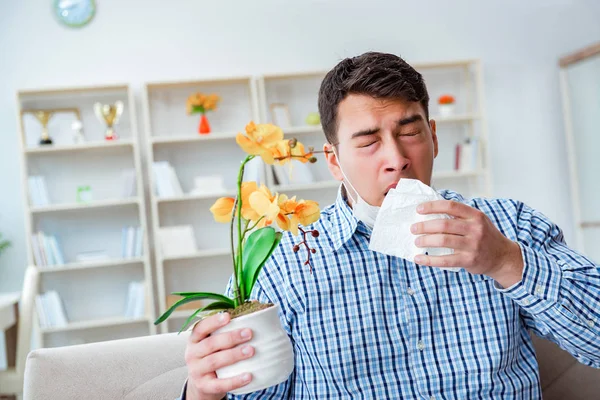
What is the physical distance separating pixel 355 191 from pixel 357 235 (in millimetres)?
94

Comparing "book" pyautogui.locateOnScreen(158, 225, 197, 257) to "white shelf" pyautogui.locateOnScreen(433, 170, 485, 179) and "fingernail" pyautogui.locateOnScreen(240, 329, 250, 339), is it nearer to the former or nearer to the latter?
"white shelf" pyautogui.locateOnScreen(433, 170, 485, 179)

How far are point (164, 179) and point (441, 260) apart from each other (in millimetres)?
3739

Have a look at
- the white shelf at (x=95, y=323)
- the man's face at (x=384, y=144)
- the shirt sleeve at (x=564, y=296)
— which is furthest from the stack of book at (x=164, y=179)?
the shirt sleeve at (x=564, y=296)

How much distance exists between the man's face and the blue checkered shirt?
0.32 ft

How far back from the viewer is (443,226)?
925 millimetres

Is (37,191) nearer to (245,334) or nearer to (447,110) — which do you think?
(447,110)

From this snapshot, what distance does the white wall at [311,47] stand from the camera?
4.65m

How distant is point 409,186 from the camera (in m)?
1.04

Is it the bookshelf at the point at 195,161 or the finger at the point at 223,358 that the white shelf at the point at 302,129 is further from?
the finger at the point at 223,358

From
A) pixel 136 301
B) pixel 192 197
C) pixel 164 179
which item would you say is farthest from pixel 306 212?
pixel 136 301

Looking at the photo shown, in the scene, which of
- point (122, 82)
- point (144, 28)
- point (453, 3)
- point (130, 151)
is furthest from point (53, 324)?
point (453, 3)

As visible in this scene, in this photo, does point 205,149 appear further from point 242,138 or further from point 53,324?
point 242,138

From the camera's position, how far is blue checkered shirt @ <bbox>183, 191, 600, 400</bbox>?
1.23 meters

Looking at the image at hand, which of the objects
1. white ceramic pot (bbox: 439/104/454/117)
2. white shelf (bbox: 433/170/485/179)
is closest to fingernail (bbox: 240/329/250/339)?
white shelf (bbox: 433/170/485/179)
